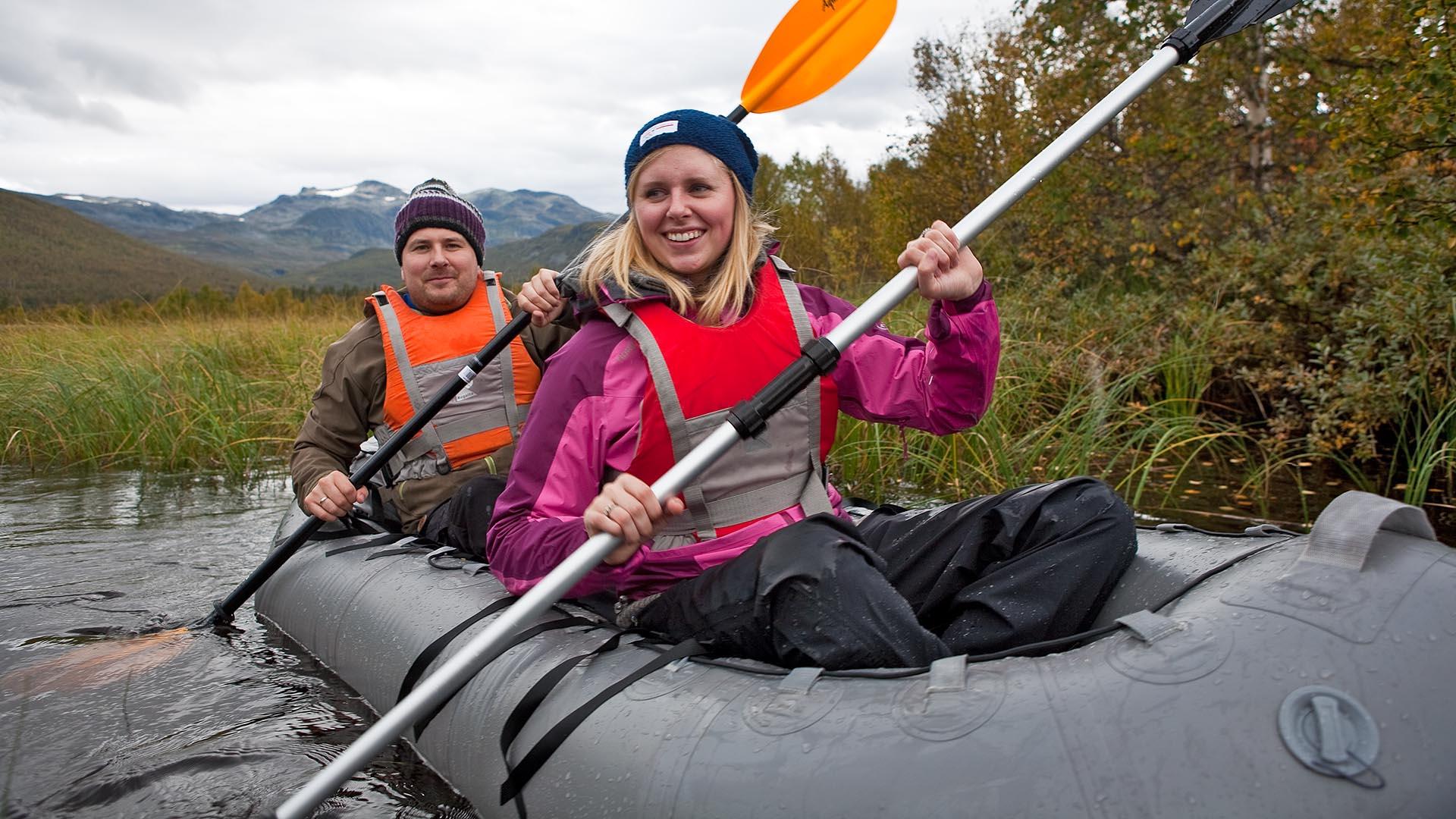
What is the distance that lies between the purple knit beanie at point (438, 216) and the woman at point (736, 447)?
4.32 ft

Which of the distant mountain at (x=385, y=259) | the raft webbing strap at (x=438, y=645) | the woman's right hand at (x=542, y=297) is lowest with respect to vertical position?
the raft webbing strap at (x=438, y=645)

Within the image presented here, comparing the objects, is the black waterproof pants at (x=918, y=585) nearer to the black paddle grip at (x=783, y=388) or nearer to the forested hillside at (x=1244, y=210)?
the black paddle grip at (x=783, y=388)

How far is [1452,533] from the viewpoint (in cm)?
365

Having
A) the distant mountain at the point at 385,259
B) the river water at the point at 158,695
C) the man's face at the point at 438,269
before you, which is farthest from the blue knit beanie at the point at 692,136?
the distant mountain at the point at 385,259

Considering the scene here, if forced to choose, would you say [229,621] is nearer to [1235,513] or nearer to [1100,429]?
[1100,429]

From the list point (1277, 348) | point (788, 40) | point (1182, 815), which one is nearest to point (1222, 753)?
point (1182, 815)

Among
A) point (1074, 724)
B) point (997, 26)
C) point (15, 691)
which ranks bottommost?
point (15, 691)

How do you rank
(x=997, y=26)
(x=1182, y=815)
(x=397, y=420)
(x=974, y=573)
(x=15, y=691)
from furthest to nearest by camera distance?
(x=997, y=26) < (x=397, y=420) < (x=15, y=691) < (x=974, y=573) < (x=1182, y=815)

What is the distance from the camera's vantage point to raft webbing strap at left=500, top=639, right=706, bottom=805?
1.81 meters

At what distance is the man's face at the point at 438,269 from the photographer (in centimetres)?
348

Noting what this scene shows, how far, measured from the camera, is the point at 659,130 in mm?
2232

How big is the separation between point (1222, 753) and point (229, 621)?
10.6ft

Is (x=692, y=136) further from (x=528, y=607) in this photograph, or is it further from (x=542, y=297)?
(x=528, y=607)

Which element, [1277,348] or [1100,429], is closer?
[1100,429]
